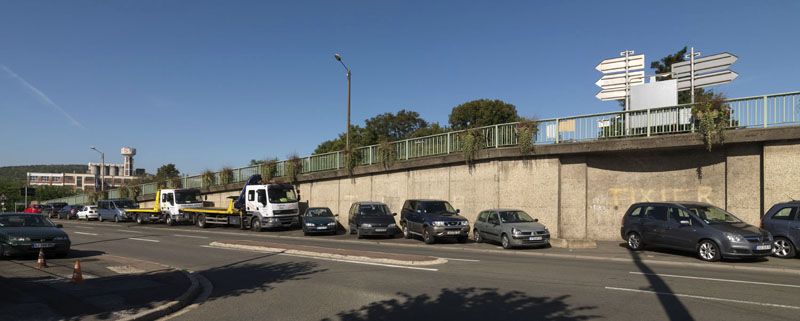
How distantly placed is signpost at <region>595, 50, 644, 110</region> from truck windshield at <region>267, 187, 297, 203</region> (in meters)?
16.6

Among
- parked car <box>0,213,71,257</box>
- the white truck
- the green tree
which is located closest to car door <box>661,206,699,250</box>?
parked car <box>0,213,71,257</box>

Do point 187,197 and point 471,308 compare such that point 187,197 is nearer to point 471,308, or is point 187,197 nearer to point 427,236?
point 427,236

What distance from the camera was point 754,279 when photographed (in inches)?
420

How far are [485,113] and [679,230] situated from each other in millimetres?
47218

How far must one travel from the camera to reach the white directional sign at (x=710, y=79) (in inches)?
841

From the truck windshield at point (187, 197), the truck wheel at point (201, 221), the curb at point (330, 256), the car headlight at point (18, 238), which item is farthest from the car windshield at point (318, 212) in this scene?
the truck windshield at point (187, 197)

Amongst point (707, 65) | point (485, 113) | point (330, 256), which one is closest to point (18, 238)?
point (330, 256)

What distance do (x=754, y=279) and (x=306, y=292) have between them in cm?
898

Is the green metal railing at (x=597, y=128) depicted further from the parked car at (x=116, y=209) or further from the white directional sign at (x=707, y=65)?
the parked car at (x=116, y=209)

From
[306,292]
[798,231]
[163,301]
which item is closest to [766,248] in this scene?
[798,231]

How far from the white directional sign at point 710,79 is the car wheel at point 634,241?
9.32 meters

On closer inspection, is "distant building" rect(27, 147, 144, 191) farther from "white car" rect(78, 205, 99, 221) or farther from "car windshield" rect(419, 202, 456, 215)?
"car windshield" rect(419, 202, 456, 215)

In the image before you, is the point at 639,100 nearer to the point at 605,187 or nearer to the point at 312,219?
the point at 605,187

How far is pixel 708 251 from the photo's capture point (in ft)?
46.0
